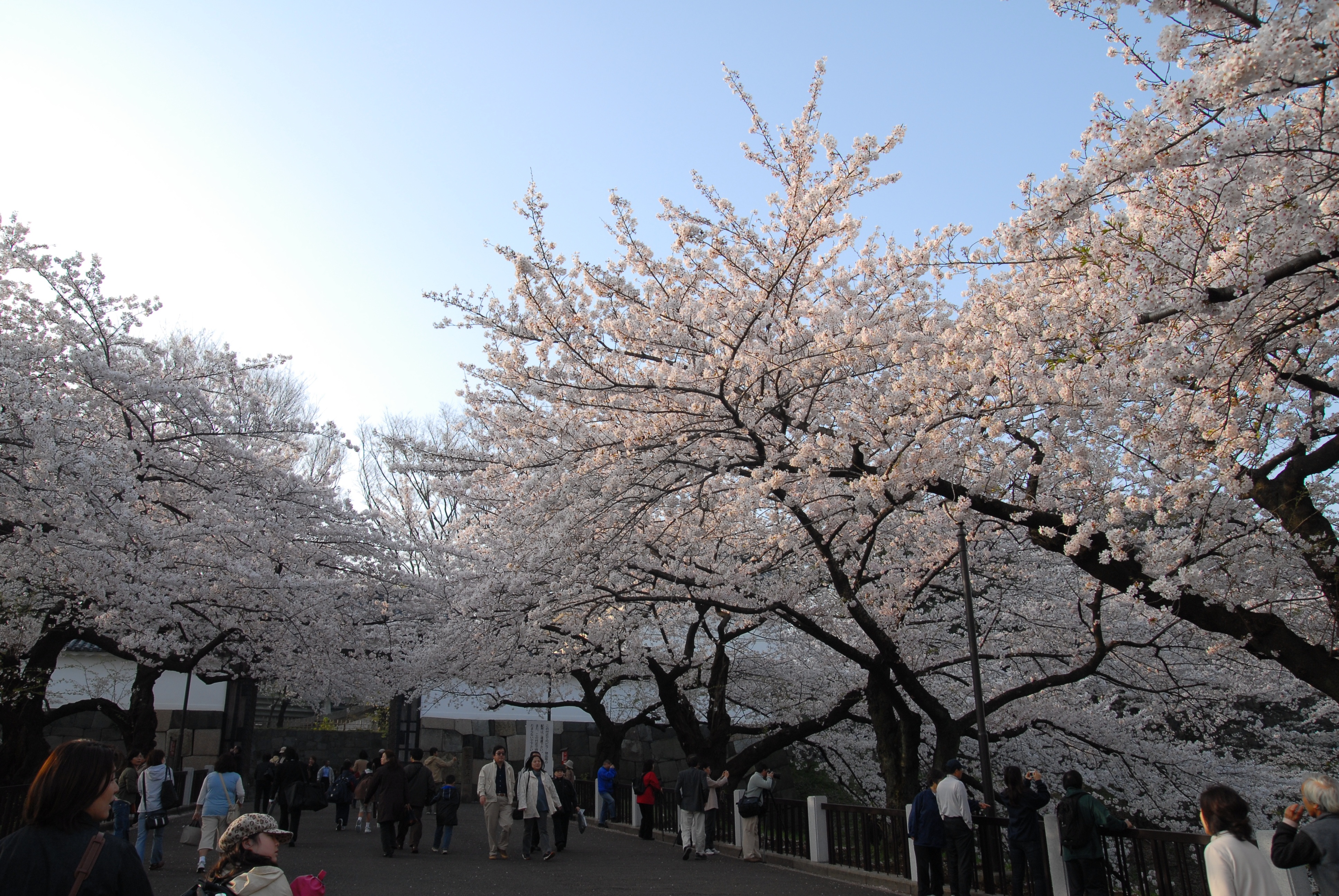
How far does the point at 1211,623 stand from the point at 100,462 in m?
13.6

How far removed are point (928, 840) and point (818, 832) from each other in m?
3.09

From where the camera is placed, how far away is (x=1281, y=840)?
4.73m

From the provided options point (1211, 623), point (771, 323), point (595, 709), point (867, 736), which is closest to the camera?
point (1211, 623)

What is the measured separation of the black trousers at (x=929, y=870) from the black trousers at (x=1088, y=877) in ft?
3.96

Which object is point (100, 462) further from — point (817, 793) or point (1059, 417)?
point (817, 793)

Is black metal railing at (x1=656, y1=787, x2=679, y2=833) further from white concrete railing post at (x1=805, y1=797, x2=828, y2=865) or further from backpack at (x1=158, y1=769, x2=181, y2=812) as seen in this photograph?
backpack at (x1=158, y1=769, x2=181, y2=812)

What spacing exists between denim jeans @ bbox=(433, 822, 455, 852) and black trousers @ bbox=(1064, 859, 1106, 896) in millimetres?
8313

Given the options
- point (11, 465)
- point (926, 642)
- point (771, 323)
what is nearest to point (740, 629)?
point (926, 642)

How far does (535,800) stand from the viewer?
38.0 ft

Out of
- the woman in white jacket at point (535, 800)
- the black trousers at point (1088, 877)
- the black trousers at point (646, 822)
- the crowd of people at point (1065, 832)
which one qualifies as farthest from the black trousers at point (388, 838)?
the black trousers at point (1088, 877)

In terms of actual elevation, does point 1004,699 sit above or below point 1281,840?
above

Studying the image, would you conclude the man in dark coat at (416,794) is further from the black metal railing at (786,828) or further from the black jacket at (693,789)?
the black metal railing at (786,828)

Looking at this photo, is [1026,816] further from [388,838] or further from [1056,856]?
[388,838]

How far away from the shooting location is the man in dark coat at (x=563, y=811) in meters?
12.7
